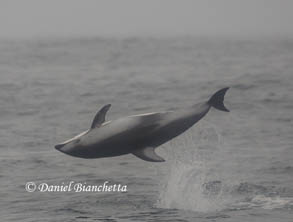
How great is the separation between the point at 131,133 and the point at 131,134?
Result: 2cm

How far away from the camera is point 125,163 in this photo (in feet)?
73.4

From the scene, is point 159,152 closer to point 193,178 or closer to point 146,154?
point 193,178

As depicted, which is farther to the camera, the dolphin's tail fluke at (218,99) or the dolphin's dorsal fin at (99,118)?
the dolphin's tail fluke at (218,99)

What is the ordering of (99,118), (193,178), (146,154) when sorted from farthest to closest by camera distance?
1. (193,178)
2. (99,118)
3. (146,154)

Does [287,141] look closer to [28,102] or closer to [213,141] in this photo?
[213,141]

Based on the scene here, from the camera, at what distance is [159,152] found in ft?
73.3

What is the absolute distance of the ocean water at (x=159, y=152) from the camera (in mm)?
17188

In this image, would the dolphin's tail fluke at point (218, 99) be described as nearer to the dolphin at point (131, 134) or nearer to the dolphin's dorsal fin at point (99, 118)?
the dolphin at point (131, 134)

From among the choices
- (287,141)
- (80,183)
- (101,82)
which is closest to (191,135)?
(287,141)

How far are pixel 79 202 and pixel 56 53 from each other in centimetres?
5381

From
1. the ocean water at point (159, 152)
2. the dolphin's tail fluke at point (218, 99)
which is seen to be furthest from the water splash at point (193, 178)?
the dolphin's tail fluke at point (218, 99)

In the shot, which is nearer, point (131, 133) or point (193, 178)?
point (131, 133)

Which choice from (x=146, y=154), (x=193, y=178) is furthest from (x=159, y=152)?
(x=146, y=154)

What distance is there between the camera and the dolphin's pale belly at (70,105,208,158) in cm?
1480
